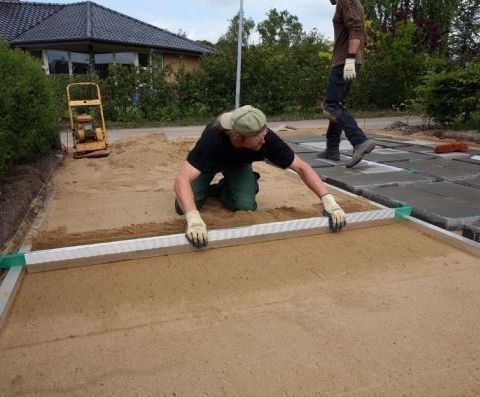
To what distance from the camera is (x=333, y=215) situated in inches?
123

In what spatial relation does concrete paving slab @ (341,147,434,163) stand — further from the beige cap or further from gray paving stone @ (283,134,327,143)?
the beige cap

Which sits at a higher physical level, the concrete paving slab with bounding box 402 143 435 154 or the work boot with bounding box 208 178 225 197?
the work boot with bounding box 208 178 225 197

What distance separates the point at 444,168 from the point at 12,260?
4538mm

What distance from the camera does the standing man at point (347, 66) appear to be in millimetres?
4816

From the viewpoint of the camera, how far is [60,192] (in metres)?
4.46

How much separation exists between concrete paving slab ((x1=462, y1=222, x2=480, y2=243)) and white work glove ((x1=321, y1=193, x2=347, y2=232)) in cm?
80

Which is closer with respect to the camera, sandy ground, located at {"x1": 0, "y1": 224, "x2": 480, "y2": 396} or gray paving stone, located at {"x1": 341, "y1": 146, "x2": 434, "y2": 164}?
sandy ground, located at {"x1": 0, "y1": 224, "x2": 480, "y2": 396}

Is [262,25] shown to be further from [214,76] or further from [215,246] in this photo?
[215,246]

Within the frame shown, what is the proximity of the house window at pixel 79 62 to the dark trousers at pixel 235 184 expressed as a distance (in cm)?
1592

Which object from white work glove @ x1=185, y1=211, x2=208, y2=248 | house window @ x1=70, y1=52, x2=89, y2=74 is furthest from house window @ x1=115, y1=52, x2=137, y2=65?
white work glove @ x1=185, y1=211, x2=208, y2=248

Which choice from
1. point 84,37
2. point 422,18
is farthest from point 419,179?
point 422,18

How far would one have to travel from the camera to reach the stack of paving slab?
133 inches

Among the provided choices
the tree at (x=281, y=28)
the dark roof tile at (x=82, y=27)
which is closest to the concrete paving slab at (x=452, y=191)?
the dark roof tile at (x=82, y=27)

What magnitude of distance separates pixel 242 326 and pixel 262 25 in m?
36.3
